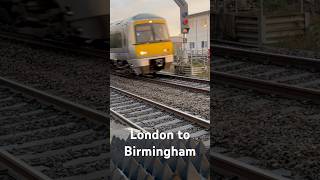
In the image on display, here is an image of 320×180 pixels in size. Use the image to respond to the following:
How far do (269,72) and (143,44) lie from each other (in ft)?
10.9

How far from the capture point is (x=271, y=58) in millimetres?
7309

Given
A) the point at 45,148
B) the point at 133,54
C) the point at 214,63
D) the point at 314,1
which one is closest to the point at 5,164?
the point at 45,148

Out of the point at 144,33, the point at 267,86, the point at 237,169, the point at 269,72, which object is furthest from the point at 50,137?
the point at 269,72

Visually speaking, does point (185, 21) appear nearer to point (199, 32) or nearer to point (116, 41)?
point (199, 32)

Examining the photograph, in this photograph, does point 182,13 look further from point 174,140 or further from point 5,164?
point 5,164

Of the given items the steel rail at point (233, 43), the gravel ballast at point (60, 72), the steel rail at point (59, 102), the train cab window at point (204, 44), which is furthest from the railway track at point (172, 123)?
the steel rail at point (233, 43)

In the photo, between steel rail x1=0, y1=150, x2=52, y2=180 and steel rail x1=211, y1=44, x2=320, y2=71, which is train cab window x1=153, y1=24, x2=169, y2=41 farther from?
steel rail x1=211, y1=44, x2=320, y2=71

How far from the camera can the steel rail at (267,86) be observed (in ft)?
17.7

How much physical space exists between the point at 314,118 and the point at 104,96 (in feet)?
7.59

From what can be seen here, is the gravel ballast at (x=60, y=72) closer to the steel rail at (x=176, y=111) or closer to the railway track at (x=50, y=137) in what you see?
the railway track at (x=50, y=137)

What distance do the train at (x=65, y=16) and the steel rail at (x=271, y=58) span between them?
7.75 feet

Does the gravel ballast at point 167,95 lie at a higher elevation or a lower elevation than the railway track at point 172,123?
higher

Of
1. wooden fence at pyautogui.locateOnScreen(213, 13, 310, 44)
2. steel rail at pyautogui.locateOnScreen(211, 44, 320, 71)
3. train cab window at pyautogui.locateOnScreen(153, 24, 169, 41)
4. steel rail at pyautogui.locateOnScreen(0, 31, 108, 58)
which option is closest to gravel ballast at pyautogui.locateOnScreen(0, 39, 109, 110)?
steel rail at pyautogui.locateOnScreen(0, 31, 108, 58)

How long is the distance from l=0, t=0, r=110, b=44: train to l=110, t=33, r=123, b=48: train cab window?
2.51 ft
